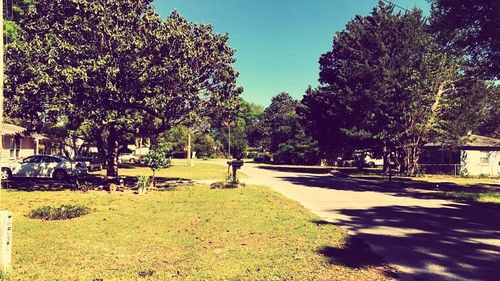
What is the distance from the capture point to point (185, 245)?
25.3 ft

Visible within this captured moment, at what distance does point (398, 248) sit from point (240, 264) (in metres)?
3.79

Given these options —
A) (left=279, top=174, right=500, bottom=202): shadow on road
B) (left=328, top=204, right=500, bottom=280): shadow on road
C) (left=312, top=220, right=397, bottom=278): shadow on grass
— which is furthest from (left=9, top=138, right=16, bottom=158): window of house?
(left=312, top=220, right=397, bottom=278): shadow on grass

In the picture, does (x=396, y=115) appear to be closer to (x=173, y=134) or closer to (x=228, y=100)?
(x=228, y=100)

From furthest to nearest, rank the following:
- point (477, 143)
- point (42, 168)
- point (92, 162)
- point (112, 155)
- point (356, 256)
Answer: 1. point (477, 143)
2. point (92, 162)
3. point (42, 168)
4. point (112, 155)
5. point (356, 256)

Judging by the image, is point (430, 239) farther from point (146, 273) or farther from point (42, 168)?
point (42, 168)

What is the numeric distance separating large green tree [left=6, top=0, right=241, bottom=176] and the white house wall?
3051cm

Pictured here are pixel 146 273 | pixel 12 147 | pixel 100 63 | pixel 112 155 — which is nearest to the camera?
pixel 146 273

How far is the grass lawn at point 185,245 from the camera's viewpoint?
19.3ft

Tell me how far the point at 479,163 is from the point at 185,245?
37.6 meters

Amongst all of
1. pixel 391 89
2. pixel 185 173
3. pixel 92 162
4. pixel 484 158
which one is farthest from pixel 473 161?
pixel 92 162

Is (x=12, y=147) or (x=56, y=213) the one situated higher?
(x=12, y=147)

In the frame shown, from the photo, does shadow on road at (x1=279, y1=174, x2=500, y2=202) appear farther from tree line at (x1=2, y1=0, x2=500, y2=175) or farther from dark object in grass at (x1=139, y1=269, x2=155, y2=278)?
dark object in grass at (x1=139, y1=269, x2=155, y2=278)

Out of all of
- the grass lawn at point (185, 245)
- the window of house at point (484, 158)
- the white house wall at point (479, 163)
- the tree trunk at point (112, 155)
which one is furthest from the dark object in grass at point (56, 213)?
the window of house at point (484, 158)

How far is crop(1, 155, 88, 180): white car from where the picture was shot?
21656 millimetres
